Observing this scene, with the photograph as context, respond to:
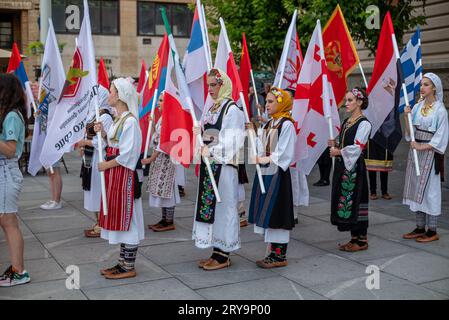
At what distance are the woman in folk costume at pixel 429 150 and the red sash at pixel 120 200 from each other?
328 cm

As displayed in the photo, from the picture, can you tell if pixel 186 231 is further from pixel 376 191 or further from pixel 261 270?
pixel 376 191

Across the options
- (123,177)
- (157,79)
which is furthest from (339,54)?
(123,177)

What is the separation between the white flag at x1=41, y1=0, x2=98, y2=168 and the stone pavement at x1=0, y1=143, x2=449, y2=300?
114cm

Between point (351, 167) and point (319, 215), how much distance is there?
2.26 metres

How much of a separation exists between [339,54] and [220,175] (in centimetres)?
285

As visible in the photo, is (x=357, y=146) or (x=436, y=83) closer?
(x=357, y=146)

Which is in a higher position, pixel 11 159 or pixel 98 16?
pixel 98 16

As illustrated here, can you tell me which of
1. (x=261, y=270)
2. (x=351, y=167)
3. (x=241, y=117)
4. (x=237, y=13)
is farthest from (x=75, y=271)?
(x=237, y=13)

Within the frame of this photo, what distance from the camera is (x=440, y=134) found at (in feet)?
21.4

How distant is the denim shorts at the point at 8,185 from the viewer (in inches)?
199

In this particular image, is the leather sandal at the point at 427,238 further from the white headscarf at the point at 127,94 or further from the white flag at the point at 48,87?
the white flag at the point at 48,87

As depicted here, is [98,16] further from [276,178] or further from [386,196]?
[276,178]

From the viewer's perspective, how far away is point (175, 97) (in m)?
5.84

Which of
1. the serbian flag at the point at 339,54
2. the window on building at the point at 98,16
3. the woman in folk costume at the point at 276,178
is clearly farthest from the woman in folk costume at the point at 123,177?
the window on building at the point at 98,16
